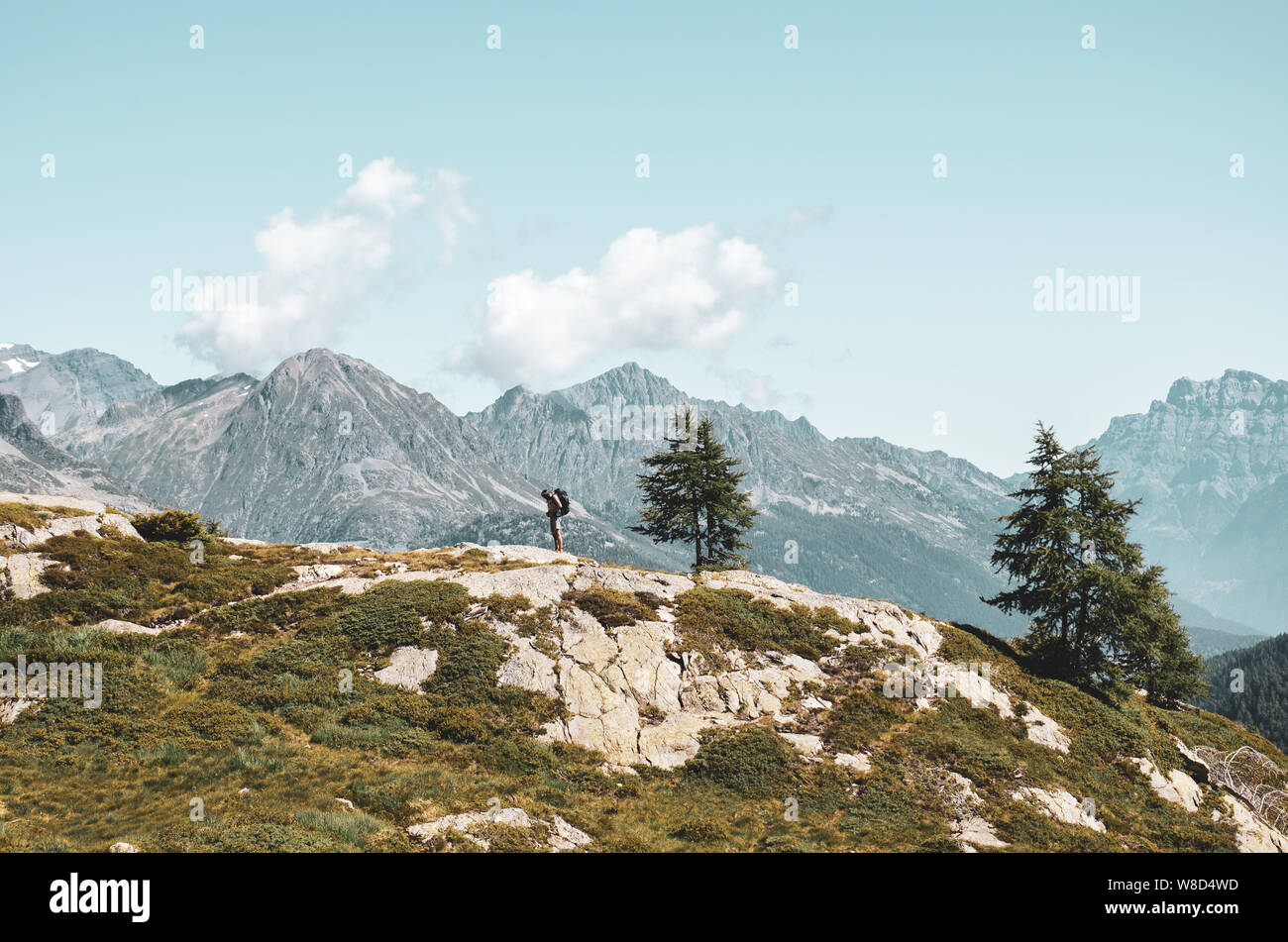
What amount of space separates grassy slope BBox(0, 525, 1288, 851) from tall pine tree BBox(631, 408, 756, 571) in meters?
17.7

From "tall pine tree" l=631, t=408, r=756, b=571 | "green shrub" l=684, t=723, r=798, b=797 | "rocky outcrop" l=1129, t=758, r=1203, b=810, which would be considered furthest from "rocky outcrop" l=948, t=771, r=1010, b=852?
"tall pine tree" l=631, t=408, r=756, b=571

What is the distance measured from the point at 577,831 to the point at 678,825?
3116 mm

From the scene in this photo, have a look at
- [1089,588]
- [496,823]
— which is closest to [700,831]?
[496,823]

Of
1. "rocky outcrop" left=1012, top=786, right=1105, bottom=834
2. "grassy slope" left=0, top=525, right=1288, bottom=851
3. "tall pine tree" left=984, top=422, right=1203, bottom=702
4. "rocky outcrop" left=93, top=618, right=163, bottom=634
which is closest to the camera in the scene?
"grassy slope" left=0, top=525, right=1288, bottom=851

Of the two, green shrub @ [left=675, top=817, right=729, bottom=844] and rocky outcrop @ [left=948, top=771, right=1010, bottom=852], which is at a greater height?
green shrub @ [left=675, top=817, right=729, bottom=844]

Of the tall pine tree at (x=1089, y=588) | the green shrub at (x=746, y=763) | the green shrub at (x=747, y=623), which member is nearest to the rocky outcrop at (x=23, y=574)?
the green shrub at (x=747, y=623)

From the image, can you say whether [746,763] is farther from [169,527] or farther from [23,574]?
[169,527]

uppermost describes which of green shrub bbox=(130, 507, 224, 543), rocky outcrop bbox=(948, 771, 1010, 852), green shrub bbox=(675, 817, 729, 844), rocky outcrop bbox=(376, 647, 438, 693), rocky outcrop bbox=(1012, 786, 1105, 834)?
green shrub bbox=(130, 507, 224, 543)

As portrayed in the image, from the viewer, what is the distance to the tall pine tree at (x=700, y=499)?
5741cm

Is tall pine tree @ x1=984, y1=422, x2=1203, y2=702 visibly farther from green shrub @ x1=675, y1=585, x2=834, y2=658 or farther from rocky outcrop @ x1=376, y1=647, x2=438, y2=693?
rocky outcrop @ x1=376, y1=647, x2=438, y2=693

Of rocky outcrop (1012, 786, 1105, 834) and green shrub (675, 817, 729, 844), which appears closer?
green shrub (675, 817, 729, 844)

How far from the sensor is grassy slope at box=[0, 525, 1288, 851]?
21078 mm

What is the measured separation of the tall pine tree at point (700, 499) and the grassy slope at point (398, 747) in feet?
58.1
